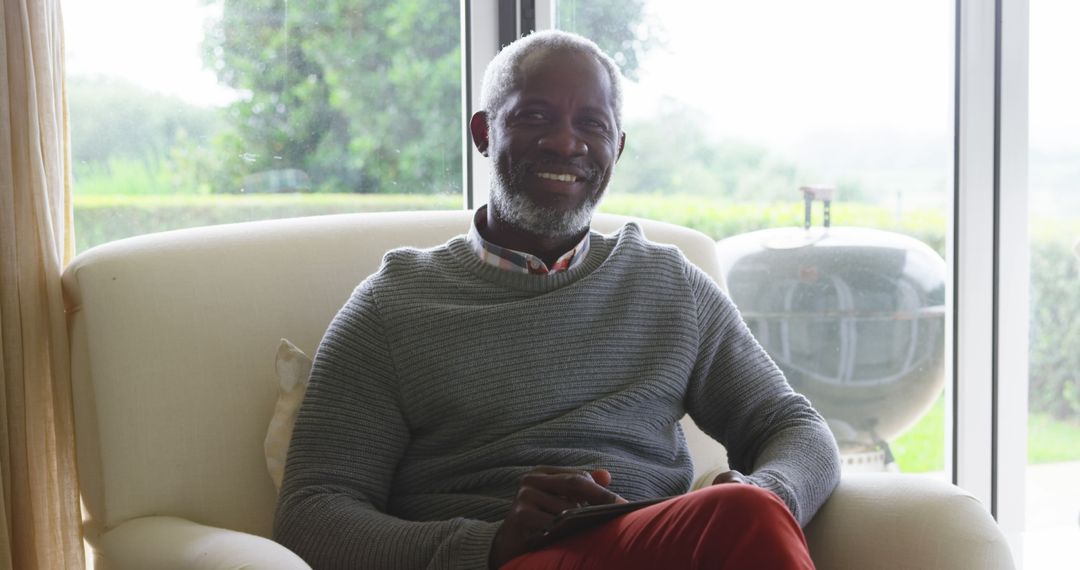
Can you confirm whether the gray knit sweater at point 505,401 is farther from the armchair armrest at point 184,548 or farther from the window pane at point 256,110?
the window pane at point 256,110

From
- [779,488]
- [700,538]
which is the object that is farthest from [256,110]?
[700,538]

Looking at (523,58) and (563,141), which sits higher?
(523,58)

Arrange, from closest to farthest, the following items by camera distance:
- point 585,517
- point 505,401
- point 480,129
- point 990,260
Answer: point 585,517 < point 505,401 < point 480,129 < point 990,260

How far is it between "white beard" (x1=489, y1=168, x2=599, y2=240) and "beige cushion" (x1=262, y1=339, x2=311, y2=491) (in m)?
0.37

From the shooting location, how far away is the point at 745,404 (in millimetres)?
1718

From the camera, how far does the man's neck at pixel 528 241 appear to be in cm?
176

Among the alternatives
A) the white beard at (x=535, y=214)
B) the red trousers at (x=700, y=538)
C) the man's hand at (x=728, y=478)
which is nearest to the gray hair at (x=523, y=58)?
the white beard at (x=535, y=214)

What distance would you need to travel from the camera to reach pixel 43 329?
1.81 m

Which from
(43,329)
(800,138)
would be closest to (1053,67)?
(800,138)

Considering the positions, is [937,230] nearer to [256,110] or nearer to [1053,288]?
[1053,288]

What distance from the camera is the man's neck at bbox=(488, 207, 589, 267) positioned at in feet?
5.77

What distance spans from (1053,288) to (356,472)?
82.0 inches

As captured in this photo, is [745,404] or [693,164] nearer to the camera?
[745,404]

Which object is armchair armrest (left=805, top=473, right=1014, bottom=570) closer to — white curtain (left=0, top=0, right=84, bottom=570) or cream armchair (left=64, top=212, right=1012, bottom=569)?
cream armchair (left=64, top=212, right=1012, bottom=569)
